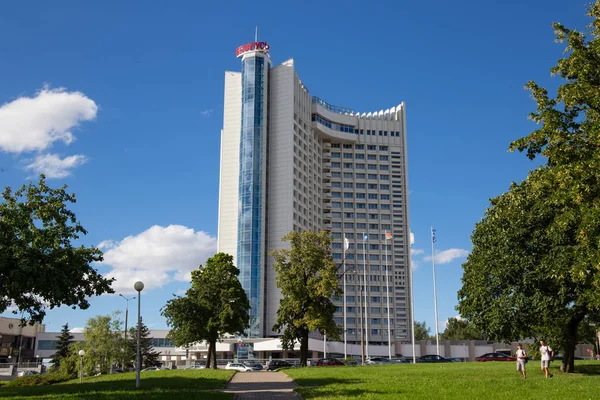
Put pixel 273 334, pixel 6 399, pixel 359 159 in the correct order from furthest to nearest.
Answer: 1. pixel 359 159
2. pixel 273 334
3. pixel 6 399

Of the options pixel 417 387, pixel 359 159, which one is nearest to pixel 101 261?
pixel 417 387

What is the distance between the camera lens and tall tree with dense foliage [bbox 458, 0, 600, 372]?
77.1 ft

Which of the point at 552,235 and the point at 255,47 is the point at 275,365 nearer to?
the point at 552,235

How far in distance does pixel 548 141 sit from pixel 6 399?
25.5 metres

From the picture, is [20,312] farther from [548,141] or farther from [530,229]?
[530,229]

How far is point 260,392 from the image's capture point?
89.4ft

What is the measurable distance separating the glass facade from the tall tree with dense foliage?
75.2 meters

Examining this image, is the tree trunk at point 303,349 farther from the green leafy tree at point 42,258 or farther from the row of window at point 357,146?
Answer: the row of window at point 357,146

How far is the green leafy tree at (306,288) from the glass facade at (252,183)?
51.7 meters

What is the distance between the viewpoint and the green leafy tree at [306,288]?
60.7m

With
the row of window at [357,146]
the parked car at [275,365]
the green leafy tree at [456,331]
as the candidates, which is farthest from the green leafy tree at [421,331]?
the parked car at [275,365]

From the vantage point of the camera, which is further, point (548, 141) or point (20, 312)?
point (20, 312)

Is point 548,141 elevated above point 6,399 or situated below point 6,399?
above

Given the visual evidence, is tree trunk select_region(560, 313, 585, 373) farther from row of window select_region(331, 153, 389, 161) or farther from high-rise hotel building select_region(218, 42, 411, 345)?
row of window select_region(331, 153, 389, 161)
